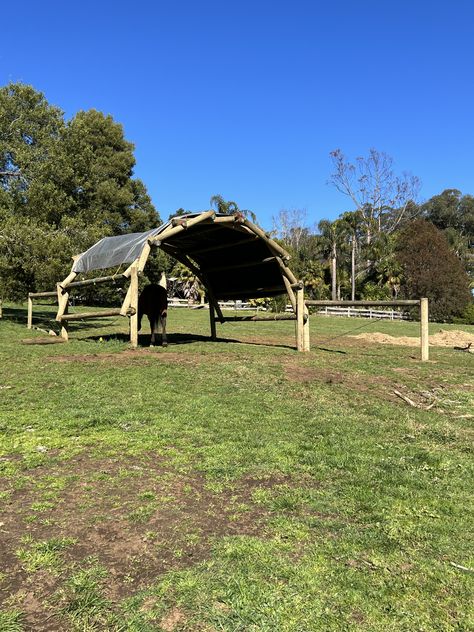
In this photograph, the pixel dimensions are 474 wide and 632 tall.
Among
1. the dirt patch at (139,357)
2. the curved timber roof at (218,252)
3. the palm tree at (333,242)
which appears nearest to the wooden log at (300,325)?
the curved timber roof at (218,252)

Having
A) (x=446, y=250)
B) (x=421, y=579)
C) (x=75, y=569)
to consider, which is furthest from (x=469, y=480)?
(x=446, y=250)

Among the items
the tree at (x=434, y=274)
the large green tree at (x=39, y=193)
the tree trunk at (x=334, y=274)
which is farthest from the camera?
the tree trunk at (x=334, y=274)

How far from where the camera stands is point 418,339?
18.1m

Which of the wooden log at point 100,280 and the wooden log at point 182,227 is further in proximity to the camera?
the wooden log at point 100,280

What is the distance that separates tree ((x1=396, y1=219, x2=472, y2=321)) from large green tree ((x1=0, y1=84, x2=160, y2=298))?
111 feet

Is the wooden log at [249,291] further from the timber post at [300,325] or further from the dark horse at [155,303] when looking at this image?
the dark horse at [155,303]

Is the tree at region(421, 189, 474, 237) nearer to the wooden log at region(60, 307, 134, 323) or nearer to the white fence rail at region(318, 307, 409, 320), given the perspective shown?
the white fence rail at region(318, 307, 409, 320)

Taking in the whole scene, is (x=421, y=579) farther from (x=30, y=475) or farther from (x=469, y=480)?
(x=30, y=475)

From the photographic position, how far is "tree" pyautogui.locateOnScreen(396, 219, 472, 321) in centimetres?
4441

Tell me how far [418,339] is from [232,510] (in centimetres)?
1611

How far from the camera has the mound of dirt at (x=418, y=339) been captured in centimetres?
1698

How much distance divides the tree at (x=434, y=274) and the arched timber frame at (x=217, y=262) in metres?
34.6

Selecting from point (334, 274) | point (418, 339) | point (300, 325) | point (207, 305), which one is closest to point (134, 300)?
point (300, 325)

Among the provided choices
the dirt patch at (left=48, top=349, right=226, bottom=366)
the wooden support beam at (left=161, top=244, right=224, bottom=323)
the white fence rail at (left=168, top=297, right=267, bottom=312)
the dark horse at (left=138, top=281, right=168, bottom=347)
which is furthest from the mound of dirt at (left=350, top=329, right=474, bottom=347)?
the white fence rail at (left=168, top=297, right=267, bottom=312)
